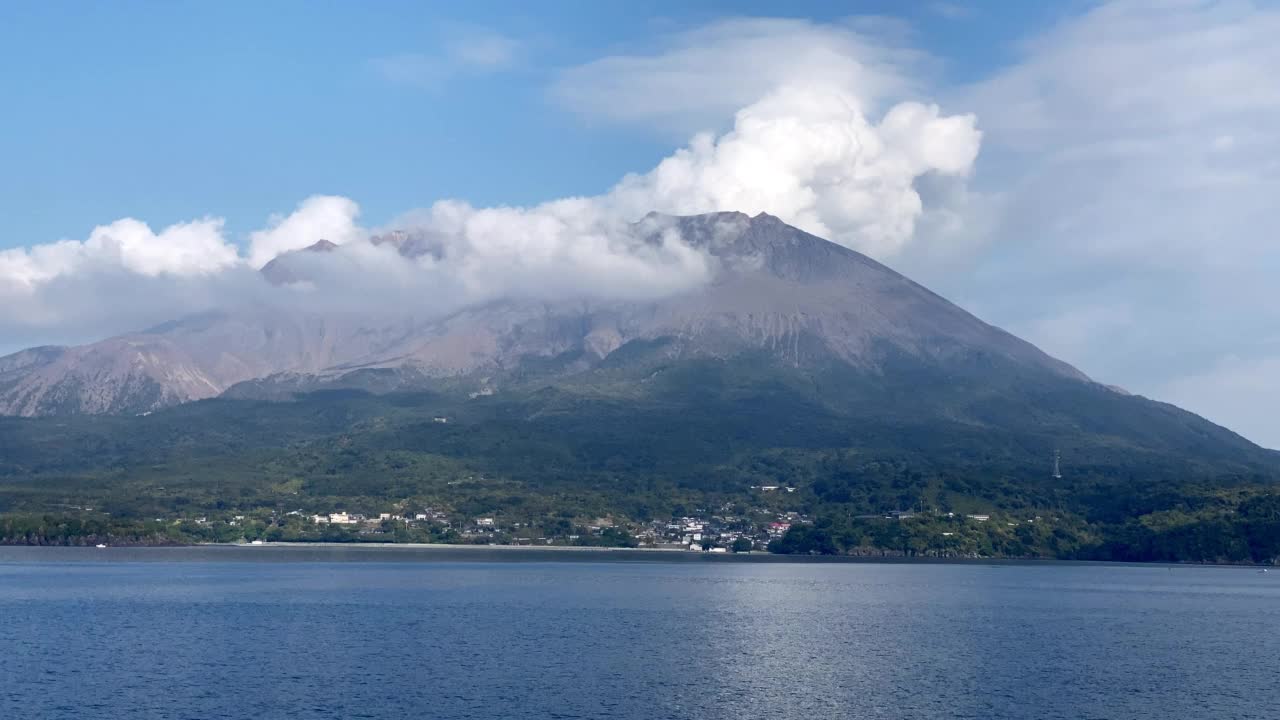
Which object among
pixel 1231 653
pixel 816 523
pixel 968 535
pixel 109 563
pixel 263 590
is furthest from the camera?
pixel 816 523

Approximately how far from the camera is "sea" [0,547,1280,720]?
5406cm

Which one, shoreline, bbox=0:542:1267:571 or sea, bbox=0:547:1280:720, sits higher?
shoreline, bbox=0:542:1267:571

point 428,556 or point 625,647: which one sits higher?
point 428,556

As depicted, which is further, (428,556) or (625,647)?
(428,556)

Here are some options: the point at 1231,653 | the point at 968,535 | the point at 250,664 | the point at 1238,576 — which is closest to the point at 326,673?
the point at 250,664

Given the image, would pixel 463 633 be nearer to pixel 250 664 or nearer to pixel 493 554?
pixel 250 664

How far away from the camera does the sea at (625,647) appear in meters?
54.1

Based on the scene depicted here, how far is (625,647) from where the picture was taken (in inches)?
2832

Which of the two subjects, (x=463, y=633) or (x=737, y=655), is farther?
(x=463, y=633)

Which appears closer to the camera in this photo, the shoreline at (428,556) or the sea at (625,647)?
the sea at (625,647)

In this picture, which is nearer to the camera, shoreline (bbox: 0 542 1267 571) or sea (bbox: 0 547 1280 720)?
sea (bbox: 0 547 1280 720)

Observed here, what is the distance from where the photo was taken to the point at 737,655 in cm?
6950

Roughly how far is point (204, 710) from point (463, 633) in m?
27.3

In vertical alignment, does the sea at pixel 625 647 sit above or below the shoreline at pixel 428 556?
below
